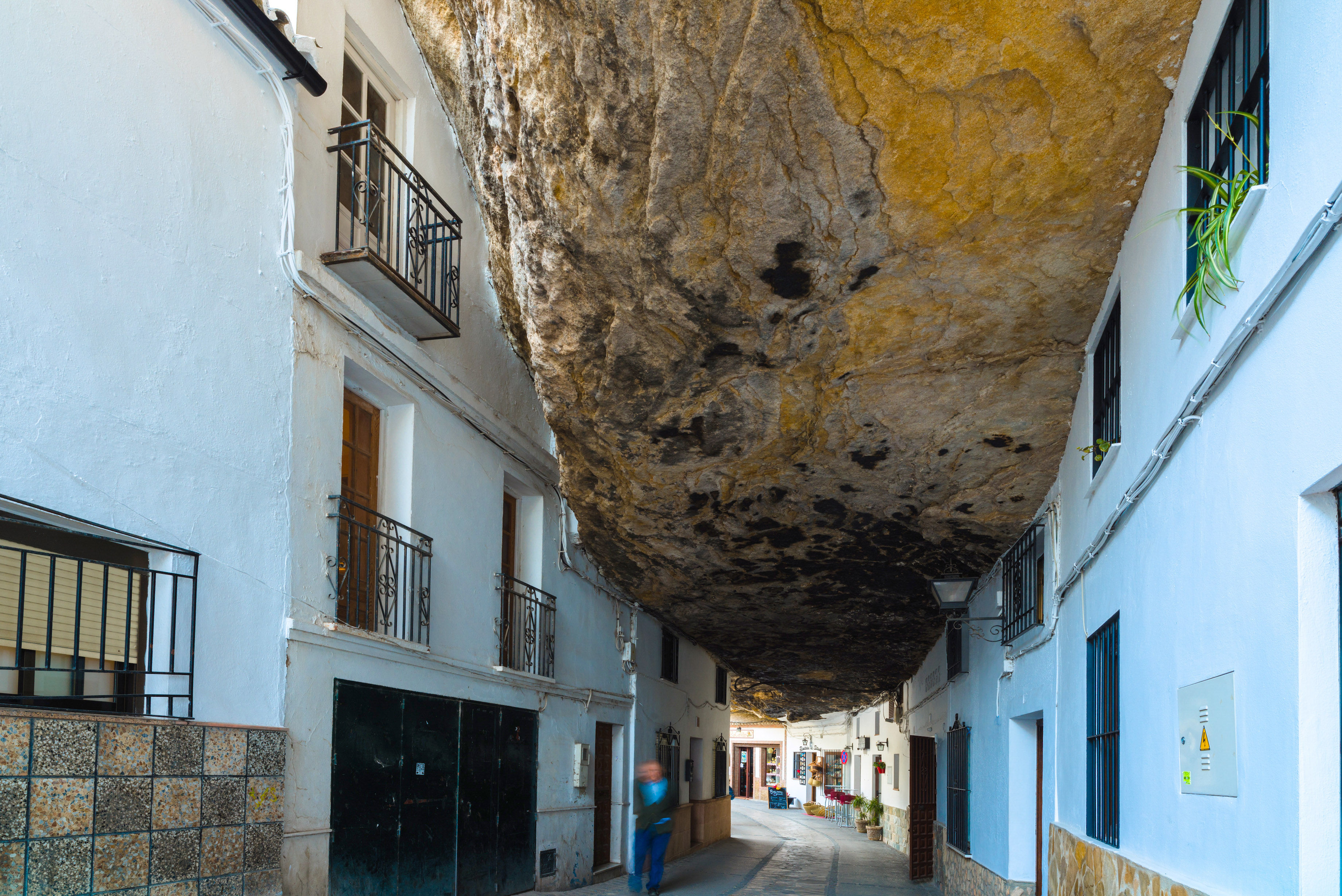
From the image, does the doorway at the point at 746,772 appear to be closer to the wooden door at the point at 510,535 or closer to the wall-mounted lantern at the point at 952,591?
the wooden door at the point at 510,535

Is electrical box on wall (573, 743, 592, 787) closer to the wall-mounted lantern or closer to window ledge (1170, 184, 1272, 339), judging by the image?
the wall-mounted lantern

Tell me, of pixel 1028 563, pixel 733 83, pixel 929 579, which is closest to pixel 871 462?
pixel 1028 563

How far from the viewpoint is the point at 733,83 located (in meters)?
4.89

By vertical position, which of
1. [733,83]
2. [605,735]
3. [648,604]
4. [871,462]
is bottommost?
[605,735]

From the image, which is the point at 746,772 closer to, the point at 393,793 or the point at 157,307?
the point at 393,793

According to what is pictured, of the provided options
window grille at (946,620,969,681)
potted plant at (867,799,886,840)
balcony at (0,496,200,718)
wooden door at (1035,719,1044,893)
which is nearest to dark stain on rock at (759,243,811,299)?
balcony at (0,496,200,718)

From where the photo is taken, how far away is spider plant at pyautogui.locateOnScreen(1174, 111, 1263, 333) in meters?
3.39

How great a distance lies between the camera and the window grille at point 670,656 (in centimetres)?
1645

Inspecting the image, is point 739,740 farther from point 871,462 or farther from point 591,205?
point 591,205

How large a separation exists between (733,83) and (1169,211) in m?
1.99

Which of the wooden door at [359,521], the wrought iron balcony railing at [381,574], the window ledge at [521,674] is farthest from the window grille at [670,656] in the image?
the wooden door at [359,521]

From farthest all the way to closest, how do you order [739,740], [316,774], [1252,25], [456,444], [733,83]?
[739,740], [456,444], [316,774], [733,83], [1252,25]

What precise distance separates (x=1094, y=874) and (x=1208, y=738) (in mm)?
2292

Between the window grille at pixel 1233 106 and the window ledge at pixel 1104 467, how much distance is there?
146 cm
